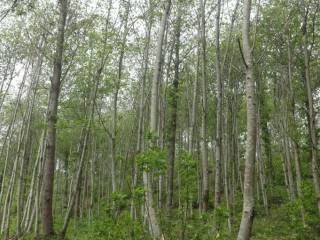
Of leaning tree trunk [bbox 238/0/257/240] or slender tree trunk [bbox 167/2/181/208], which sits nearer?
leaning tree trunk [bbox 238/0/257/240]

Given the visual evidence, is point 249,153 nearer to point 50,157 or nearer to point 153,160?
point 153,160

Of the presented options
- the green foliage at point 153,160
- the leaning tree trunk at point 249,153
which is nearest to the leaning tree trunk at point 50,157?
the green foliage at point 153,160

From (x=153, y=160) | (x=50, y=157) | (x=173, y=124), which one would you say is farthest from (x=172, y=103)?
(x=153, y=160)

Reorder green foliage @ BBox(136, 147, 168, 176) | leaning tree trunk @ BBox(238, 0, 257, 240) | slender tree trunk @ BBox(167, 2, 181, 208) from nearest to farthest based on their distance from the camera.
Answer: leaning tree trunk @ BBox(238, 0, 257, 240) → green foliage @ BBox(136, 147, 168, 176) → slender tree trunk @ BBox(167, 2, 181, 208)

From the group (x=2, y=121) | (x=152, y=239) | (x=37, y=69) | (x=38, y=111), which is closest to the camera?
(x=152, y=239)

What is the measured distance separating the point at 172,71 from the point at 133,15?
4.24m

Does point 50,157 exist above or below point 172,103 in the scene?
below

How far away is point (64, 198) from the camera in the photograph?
3203 cm

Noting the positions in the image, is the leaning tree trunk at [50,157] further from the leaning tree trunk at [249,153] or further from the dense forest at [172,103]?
the leaning tree trunk at [249,153]

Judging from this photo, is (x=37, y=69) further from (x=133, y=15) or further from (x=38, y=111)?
(x=38, y=111)

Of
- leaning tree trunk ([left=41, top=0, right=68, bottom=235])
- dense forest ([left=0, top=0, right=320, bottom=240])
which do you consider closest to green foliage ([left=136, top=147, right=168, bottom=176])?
dense forest ([left=0, top=0, right=320, bottom=240])

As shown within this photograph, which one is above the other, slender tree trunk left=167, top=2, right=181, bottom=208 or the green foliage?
slender tree trunk left=167, top=2, right=181, bottom=208

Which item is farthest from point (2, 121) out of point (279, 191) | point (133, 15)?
point (279, 191)

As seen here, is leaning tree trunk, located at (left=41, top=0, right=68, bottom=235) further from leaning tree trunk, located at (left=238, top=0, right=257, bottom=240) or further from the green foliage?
leaning tree trunk, located at (left=238, top=0, right=257, bottom=240)
